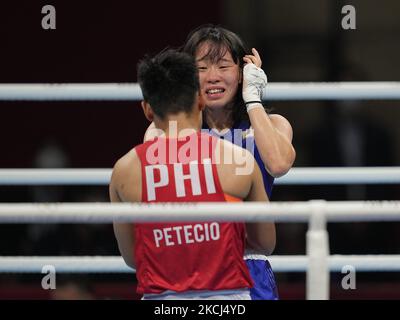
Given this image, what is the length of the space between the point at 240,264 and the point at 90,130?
146 inches

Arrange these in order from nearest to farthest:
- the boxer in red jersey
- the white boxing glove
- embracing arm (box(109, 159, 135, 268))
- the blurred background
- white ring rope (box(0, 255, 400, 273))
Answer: the boxer in red jersey < embracing arm (box(109, 159, 135, 268)) < the white boxing glove < white ring rope (box(0, 255, 400, 273)) < the blurred background

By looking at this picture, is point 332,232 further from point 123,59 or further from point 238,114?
point 238,114

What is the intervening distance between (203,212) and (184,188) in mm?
329

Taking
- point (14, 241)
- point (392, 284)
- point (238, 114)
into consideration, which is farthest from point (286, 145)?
point (14, 241)

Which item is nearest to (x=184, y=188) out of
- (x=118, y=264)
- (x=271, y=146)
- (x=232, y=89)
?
(x=271, y=146)

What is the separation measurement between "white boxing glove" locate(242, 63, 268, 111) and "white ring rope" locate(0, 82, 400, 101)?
Answer: 1.03 feet

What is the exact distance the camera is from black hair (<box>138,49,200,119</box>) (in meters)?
2.87

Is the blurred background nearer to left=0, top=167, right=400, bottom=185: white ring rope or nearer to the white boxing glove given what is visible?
left=0, top=167, right=400, bottom=185: white ring rope

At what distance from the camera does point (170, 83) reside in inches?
113

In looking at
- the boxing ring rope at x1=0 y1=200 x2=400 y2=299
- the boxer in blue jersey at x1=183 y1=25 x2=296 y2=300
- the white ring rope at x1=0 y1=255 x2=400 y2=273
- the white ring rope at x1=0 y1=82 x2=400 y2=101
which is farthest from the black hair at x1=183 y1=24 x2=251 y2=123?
the boxing ring rope at x1=0 y1=200 x2=400 y2=299

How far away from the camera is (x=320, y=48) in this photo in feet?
20.9

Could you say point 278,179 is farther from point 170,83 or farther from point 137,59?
point 137,59

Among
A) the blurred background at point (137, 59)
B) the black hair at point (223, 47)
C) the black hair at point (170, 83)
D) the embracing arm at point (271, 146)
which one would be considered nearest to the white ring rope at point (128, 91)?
the black hair at point (223, 47)

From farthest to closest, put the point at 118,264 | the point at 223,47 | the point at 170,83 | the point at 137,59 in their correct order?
the point at 137,59 < the point at 118,264 < the point at 223,47 < the point at 170,83
